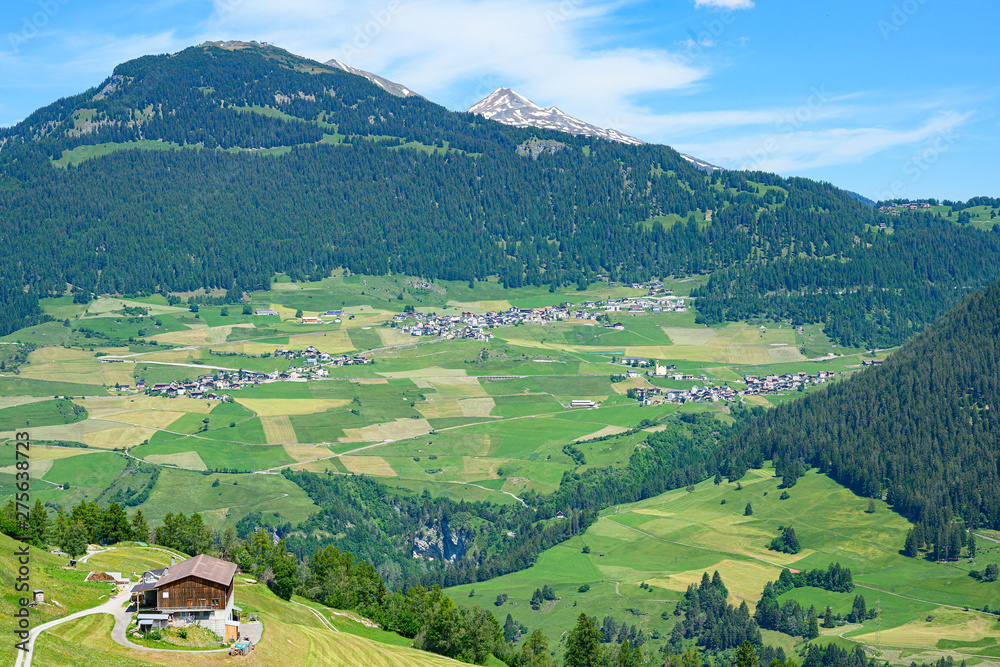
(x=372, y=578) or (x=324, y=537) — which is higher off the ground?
(x=372, y=578)

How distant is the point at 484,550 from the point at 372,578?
84557 millimetres

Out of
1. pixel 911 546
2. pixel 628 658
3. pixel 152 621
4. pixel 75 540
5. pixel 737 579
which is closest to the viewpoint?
pixel 152 621

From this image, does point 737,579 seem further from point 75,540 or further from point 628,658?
point 75,540

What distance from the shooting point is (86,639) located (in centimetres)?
6072

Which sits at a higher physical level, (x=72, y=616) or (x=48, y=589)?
(x=48, y=589)

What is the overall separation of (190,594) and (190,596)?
0.13 meters

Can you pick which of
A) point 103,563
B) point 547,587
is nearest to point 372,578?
point 103,563

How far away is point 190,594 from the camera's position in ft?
213

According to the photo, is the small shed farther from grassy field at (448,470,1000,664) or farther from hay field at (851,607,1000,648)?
hay field at (851,607,1000,648)

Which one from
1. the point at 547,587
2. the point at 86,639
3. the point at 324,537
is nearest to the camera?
the point at 86,639

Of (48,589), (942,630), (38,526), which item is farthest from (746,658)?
(38,526)

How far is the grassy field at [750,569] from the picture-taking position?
14550 cm

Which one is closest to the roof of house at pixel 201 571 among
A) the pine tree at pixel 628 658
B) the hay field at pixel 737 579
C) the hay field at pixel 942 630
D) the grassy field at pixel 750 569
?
the pine tree at pixel 628 658

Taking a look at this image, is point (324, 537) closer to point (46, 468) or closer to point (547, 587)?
point (547, 587)
